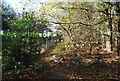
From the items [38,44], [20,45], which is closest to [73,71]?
[38,44]

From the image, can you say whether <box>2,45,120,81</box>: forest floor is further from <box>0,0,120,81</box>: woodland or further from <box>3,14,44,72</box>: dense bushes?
<box>3,14,44,72</box>: dense bushes

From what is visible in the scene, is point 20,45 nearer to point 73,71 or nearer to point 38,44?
point 38,44

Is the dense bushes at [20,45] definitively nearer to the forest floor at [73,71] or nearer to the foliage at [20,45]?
the foliage at [20,45]

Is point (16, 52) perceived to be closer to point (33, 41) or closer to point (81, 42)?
point (33, 41)

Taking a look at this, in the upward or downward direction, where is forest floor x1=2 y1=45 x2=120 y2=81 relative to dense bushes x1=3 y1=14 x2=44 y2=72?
downward

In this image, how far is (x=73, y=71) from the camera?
11.4 ft

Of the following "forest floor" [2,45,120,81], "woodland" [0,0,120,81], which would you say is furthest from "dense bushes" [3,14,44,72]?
"forest floor" [2,45,120,81]

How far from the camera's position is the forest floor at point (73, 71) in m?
3.06

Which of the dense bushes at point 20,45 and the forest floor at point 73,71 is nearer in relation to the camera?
the dense bushes at point 20,45

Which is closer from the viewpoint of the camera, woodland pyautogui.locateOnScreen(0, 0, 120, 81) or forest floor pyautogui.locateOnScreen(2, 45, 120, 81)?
woodland pyautogui.locateOnScreen(0, 0, 120, 81)

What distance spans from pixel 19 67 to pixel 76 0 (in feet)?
7.98

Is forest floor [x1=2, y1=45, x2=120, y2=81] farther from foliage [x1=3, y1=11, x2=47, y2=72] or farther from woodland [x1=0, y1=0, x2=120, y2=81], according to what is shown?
foliage [x1=3, y1=11, x2=47, y2=72]

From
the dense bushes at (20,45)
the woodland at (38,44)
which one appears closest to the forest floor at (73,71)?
the woodland at (38,44)

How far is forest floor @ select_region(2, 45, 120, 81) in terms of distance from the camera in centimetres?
306
